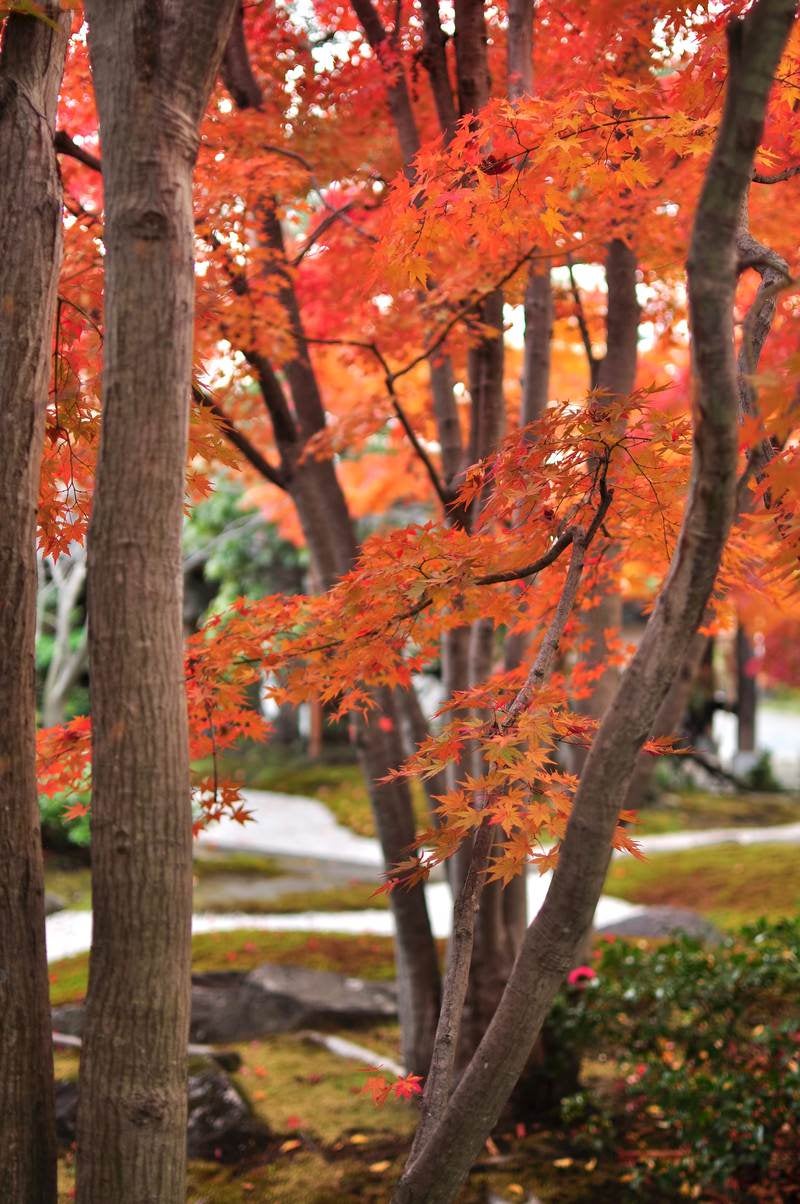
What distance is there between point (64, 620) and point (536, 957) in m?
10.6

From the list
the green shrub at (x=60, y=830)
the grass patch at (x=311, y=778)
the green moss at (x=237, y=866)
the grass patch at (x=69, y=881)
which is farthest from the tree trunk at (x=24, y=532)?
the grass patch at (x=311, y=778)

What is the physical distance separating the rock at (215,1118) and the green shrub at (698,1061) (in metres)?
1.44

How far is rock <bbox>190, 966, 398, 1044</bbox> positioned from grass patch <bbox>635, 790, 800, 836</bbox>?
7152mm

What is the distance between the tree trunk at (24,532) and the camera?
7.95 feet

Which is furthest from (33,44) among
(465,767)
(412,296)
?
(465,767)

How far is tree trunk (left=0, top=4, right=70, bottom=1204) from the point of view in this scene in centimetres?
242

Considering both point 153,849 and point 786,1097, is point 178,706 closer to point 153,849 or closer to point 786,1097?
point 153,849

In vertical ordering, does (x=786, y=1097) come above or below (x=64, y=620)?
below

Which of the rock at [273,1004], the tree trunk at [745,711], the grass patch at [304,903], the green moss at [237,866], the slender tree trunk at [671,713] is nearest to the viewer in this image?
the slender tree trunk at [671,713]

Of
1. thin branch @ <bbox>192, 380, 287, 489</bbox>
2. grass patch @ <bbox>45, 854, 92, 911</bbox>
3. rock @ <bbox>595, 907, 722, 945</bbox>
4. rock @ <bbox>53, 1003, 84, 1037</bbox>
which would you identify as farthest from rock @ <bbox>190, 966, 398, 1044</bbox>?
grass patch @ <bbox>45, 854, 92, 911</bbox>

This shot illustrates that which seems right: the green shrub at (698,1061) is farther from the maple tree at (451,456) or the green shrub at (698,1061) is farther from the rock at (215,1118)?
the rock at (215,1118)

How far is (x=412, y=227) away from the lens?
116 inches

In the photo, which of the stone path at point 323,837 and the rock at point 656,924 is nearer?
the rock at point 656,924

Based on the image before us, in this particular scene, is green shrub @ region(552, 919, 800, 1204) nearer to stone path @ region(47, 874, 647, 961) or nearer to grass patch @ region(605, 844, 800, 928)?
stone path @ region(47, 874, 647, 961)
